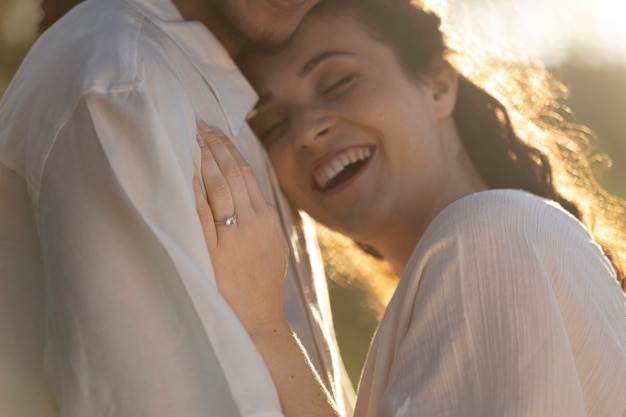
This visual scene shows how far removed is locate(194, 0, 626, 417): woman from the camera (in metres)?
1.82

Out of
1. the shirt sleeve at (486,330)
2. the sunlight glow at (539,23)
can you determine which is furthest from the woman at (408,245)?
the sunlight glow at (539,23)

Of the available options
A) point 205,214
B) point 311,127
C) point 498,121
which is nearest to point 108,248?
point 205,214

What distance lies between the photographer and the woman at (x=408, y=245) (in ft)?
5.96

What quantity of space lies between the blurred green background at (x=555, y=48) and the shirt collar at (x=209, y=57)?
586 millimetres

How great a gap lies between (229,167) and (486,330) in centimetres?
58

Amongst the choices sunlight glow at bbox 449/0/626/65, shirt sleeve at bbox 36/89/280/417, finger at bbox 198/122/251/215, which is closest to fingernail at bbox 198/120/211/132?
finger at bbox 198/122/251/215

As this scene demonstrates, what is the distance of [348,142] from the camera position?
103 inches

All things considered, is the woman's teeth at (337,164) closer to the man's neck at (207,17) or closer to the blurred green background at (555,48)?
the man's neck at (207,17)

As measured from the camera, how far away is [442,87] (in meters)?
2.87

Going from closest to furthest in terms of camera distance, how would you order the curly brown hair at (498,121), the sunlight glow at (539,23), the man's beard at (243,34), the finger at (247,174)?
the finger at (247,174) → the man's beard at (243,34) → the curly brown hair at (498,121) → the sunlight glow at (539,23)

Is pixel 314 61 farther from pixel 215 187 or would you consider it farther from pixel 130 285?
pixel 130 285

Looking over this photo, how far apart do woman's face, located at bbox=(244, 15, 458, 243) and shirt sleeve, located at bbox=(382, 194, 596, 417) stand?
0.72m

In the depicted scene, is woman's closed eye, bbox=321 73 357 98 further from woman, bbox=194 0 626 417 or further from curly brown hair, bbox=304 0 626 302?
curly brown hair, bbox=304 0 626 302

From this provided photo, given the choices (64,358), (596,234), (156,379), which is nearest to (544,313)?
(156,379)
